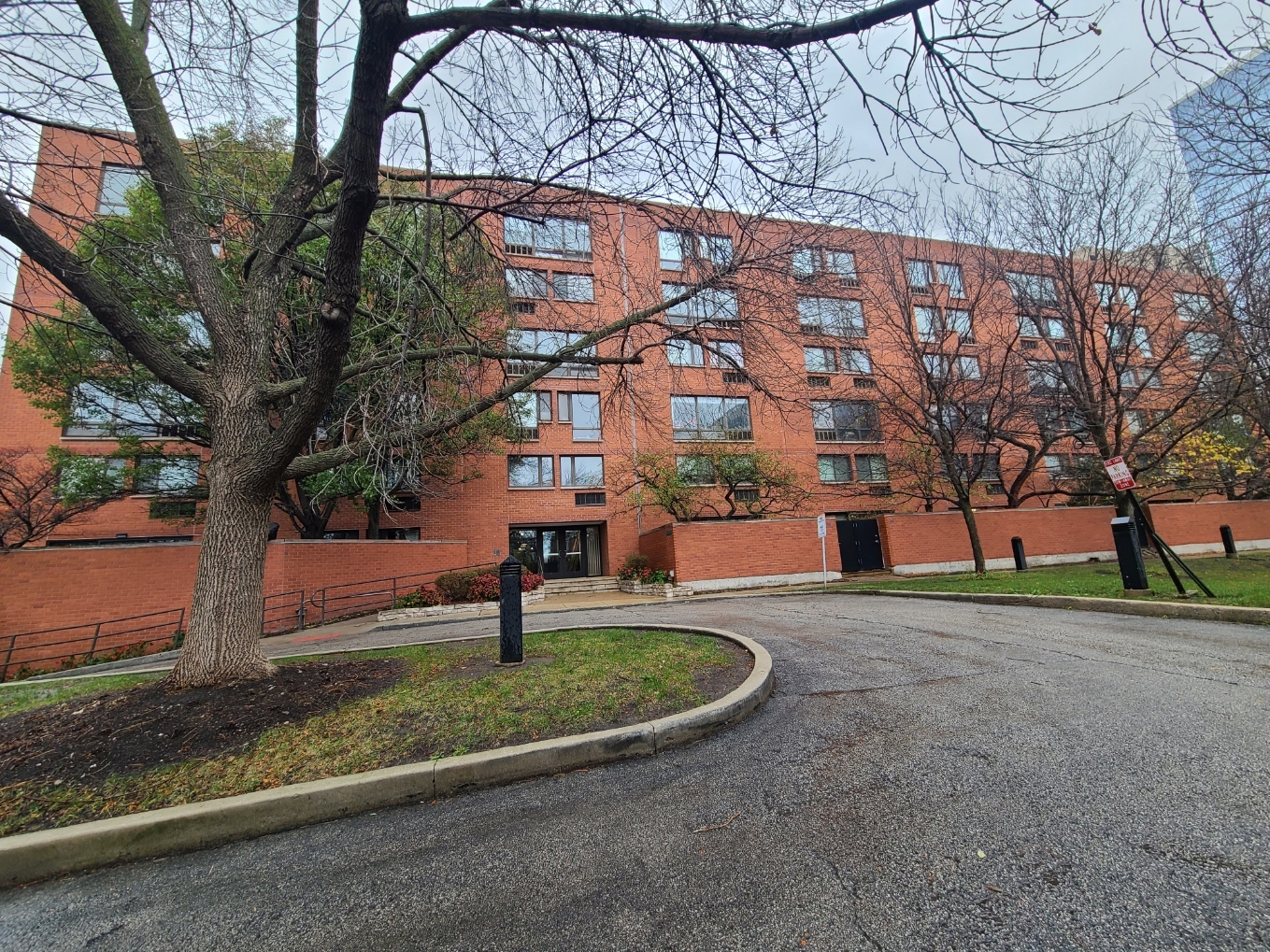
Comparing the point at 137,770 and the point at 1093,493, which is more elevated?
the point at 1093,493

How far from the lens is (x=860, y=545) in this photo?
68.0 ft

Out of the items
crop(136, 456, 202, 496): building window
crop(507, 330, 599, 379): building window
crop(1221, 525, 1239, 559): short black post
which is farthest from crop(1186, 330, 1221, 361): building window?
crop(136, 456, 202, 496): building window

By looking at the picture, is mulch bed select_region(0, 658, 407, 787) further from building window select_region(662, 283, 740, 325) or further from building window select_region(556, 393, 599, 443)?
building window select_region(556, 393, 599, 443)

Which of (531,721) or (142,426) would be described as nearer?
(531,721)

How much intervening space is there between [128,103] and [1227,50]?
819 cm

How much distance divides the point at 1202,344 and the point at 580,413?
2039 cm

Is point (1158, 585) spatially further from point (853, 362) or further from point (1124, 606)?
point (853, 362)

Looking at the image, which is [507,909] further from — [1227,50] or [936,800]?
[1227,50]

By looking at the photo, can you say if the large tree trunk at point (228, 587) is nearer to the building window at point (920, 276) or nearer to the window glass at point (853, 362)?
the window glass at point (853, 362)

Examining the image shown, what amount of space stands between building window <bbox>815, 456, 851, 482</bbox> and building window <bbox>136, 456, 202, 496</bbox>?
24.5m

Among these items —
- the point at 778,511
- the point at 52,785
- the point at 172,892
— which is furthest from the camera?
the point at 778,511

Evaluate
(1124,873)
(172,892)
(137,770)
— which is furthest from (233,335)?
(1124,873)

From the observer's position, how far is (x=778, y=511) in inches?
846

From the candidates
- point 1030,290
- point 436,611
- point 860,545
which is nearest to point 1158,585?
point 1030,290
